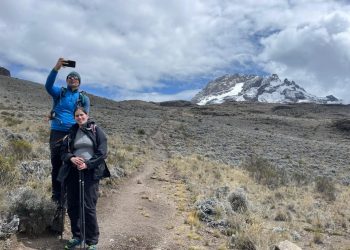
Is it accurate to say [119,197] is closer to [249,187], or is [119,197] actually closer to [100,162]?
[100,162]

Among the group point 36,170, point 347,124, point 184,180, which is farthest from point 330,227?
point 347,124

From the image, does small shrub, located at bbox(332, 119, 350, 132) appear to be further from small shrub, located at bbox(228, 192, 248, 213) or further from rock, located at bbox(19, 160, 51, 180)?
rock, located at bbox(19, 160, 51, 180)

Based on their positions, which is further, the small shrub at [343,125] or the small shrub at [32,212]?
the small shrub at [343,125]

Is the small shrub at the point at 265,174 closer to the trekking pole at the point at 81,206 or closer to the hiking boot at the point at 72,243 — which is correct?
the hiking boot at the point at 72,243

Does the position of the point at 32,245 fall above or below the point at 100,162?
below

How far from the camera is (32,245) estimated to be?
286 inches

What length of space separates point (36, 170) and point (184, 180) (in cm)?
628

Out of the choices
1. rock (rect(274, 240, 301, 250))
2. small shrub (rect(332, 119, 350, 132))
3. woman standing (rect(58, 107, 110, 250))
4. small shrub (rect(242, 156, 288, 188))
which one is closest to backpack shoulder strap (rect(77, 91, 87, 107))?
woman standing (rect(58, 107, 110, 250))

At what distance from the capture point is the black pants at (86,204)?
23.0 feet

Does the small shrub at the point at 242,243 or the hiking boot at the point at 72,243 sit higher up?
the hiking boot at the point at 72,243

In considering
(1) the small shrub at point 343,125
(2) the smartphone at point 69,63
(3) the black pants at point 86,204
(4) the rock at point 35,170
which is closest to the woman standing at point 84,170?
(3) the black pants at point 86,204

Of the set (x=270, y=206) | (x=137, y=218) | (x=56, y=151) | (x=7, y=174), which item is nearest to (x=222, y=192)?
Answer: (x=270, y=206)

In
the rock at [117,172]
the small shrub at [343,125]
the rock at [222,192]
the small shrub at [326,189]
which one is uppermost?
the small shrub at [343,125]

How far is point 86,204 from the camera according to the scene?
698cm
